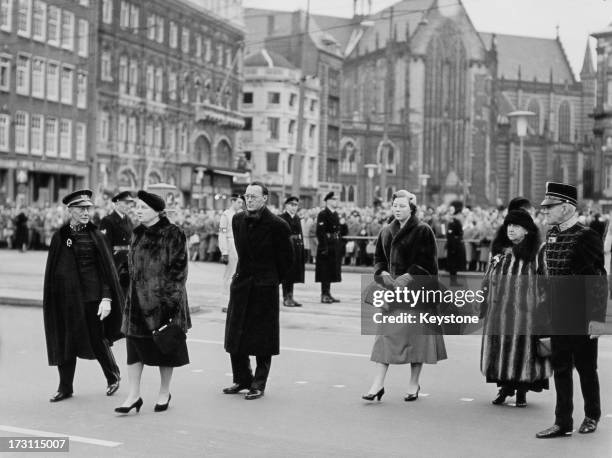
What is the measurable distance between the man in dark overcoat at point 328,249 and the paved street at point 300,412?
539 centimetres

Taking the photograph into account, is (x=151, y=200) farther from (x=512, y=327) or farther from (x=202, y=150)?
(x=202, y=150)

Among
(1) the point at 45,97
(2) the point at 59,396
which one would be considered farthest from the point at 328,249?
(1) the point at 45,97

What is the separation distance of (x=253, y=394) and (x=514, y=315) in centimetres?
220

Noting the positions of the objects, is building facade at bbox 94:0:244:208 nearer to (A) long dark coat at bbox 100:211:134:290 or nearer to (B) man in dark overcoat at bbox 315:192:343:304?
(B) man in dark overcoat at bbox 315:192:343:304

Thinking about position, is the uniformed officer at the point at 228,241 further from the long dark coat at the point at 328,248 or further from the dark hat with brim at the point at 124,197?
the dark hat with brim at the point at 124,197

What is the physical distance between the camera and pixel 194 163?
63344 mm

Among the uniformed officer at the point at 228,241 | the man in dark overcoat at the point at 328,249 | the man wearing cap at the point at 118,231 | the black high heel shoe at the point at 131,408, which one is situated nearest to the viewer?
the black high heel shoe at the point at 131,408

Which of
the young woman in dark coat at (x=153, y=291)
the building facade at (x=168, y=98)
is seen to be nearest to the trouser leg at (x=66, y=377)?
the young woman in dark coat at (x=153, y=291)

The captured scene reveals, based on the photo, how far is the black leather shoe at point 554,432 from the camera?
7562mm

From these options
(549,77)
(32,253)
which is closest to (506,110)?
(549,77)

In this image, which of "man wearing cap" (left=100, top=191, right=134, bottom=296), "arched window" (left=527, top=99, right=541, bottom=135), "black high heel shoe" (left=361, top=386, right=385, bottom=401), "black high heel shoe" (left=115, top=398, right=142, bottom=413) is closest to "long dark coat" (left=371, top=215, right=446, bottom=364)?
"black high heel shoe" (left=361, top=386, right=385, bottom=401)

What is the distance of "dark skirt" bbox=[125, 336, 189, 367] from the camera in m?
8.34

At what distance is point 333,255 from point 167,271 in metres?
9.93

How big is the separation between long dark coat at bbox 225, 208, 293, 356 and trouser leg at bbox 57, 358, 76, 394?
4.24ft
